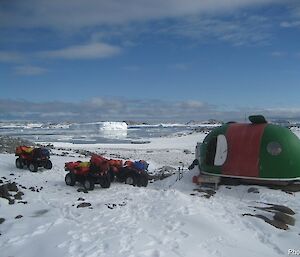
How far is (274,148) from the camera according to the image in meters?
14.6

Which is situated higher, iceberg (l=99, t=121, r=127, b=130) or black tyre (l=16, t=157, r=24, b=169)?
black tyre (l=16, t=157, r=24, b=169)

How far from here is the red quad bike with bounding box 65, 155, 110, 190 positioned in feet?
49.8

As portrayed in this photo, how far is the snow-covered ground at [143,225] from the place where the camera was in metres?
8.20

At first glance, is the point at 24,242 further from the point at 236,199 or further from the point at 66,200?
the point at 236,199

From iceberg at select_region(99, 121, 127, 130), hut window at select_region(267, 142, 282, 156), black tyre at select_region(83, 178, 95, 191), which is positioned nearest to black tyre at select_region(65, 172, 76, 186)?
black tyre at select_region(83, 178, 95, 191)

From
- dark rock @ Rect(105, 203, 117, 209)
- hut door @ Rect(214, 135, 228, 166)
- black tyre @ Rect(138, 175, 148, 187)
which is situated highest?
hut door @ Rect(214, 135, 228, 166)

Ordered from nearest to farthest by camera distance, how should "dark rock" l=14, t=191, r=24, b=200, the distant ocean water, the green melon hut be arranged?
"dark rock" l=14, t=191, r=24, b=200 → the green melon hut → the distant ocean water

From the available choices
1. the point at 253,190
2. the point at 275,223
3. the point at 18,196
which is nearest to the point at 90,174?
the point at 18,196

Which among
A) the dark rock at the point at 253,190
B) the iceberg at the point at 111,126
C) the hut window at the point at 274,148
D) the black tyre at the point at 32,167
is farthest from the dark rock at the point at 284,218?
the iceberg at the point at 111,126

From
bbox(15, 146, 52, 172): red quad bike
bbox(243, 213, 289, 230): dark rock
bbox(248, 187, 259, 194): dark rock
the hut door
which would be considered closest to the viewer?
bbox(243, 213, 289, 230): dark rock

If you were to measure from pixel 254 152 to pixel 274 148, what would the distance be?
0.75 meters

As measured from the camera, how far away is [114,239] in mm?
8633

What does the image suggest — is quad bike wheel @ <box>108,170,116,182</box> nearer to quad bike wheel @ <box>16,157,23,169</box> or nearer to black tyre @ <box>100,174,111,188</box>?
black tyre @ <box>100,174,111,188</box>

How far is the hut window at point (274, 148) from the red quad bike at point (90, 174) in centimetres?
628
